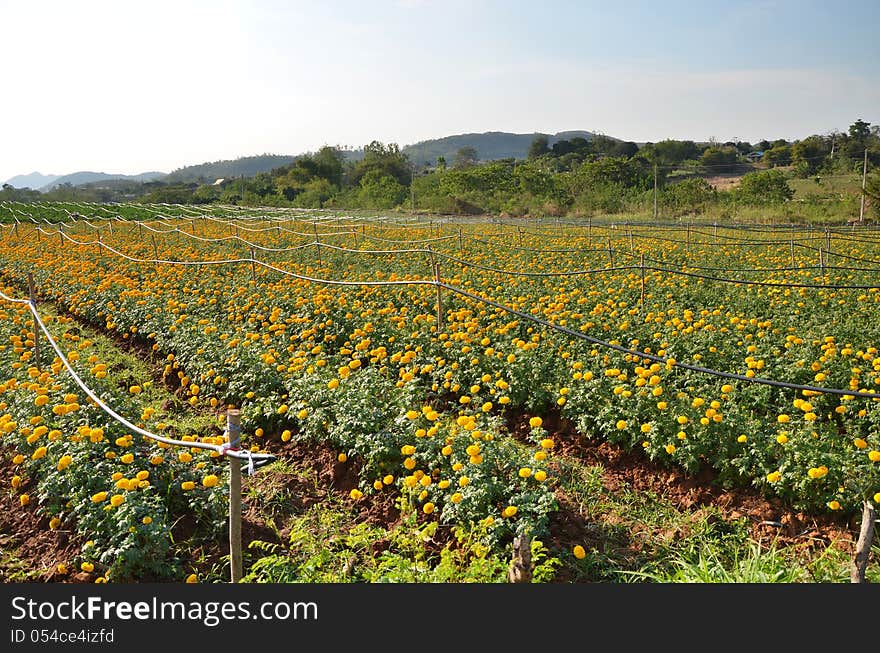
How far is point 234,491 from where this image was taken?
9.48 ft

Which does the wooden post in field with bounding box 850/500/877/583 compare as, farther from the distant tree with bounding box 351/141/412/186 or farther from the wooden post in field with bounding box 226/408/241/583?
the distant tree with bounding box 351/141/412/186

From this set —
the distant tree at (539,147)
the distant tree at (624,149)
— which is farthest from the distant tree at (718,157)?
the distant tree at (539,147)

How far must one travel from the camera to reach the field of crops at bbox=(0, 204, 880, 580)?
3729mm

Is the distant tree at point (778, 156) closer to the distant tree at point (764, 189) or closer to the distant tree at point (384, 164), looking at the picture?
the distant tree at point (764, 189)

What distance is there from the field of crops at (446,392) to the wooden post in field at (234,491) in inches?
22.5

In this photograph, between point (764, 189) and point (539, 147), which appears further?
point (539, 147)

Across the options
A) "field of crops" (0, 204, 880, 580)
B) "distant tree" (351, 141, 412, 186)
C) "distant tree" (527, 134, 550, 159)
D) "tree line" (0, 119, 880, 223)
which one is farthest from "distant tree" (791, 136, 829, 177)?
"field of crops" (0, 204, 880, 580)

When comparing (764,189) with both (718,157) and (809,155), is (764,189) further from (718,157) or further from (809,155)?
(718,157)

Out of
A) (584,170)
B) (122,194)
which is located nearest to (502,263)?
(584,170)

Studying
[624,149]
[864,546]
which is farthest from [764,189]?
[624,149]

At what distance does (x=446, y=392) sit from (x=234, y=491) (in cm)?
332

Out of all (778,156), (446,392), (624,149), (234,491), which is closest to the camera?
(234,491)

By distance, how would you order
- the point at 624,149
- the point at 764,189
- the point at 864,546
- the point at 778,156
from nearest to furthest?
1. the point at 864,546
2. the point at 764,189
3. the point at 778,156
4. the point at 624,149

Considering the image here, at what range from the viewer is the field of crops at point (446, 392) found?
373 cm
